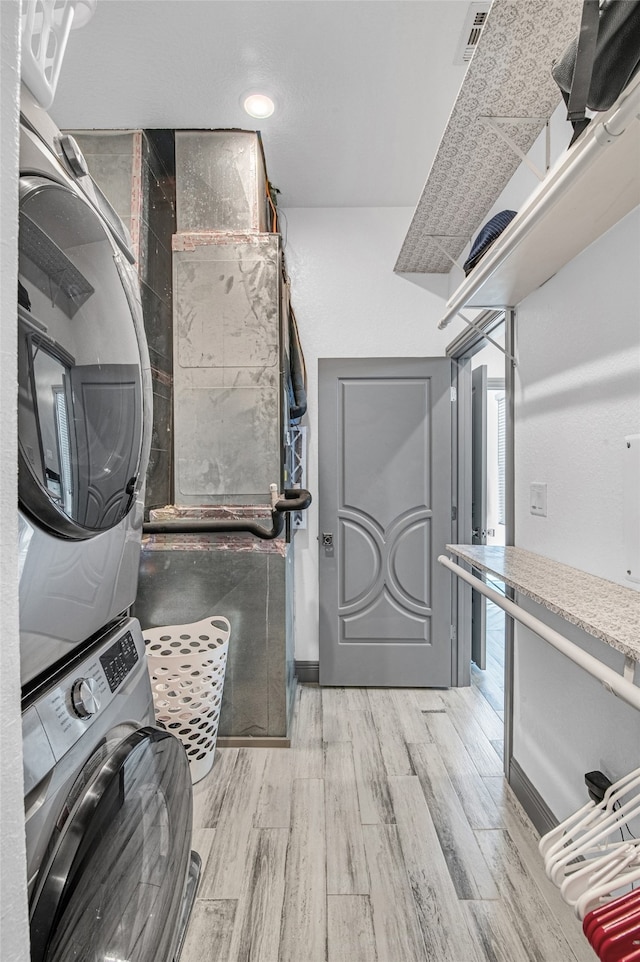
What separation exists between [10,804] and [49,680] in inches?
11.2

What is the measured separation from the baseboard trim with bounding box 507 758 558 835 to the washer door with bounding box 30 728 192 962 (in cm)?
131

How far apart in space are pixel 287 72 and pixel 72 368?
1930 mm

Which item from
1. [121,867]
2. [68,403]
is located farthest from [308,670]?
[68,403]

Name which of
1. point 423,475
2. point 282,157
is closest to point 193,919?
point 423,475

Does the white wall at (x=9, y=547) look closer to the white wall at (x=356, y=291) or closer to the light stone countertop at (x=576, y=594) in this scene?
the light stone countertop at (x=576, y=594)

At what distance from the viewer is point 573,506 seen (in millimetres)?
1418

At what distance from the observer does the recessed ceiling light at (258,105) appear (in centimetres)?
193

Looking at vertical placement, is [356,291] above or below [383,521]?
above

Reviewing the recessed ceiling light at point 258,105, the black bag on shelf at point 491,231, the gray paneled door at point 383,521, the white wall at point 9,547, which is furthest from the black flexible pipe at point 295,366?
the white wall at point 9,547

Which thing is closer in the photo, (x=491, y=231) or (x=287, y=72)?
(x=491, y=231)

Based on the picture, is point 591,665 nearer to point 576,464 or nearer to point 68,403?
point 576,464

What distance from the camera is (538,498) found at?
5.37 feet

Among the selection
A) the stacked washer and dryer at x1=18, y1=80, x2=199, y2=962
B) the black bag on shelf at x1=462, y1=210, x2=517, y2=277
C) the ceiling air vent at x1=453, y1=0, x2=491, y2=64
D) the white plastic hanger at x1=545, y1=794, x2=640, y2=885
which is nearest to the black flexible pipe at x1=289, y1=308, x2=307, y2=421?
the black bag on shelf at x1=462, y1=210, x2=517, y2=277

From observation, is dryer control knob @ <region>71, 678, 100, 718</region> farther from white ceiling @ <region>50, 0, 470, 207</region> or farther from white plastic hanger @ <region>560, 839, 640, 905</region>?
white ceiling @ <region>50, 0, 470, 207</region>
